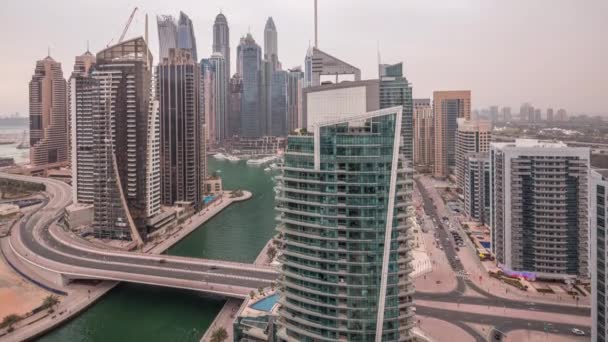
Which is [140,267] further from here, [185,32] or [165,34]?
[185,32]

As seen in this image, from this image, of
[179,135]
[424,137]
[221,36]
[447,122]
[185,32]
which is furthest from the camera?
[221,36]

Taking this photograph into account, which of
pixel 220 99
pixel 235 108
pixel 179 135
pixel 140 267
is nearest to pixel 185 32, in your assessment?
pixel 220 99

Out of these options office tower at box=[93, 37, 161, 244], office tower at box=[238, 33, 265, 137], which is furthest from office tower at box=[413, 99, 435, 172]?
office tower at box=[93, 37, 161, 244]

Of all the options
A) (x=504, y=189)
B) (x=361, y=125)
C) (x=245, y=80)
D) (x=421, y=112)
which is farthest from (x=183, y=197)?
(x=245, y=80)

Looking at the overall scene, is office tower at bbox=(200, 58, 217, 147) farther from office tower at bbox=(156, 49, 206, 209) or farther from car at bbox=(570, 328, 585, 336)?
car at bbox=(570, 328, 585, 336)

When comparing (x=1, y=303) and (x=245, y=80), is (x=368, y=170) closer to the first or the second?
(x=1, y=303)
